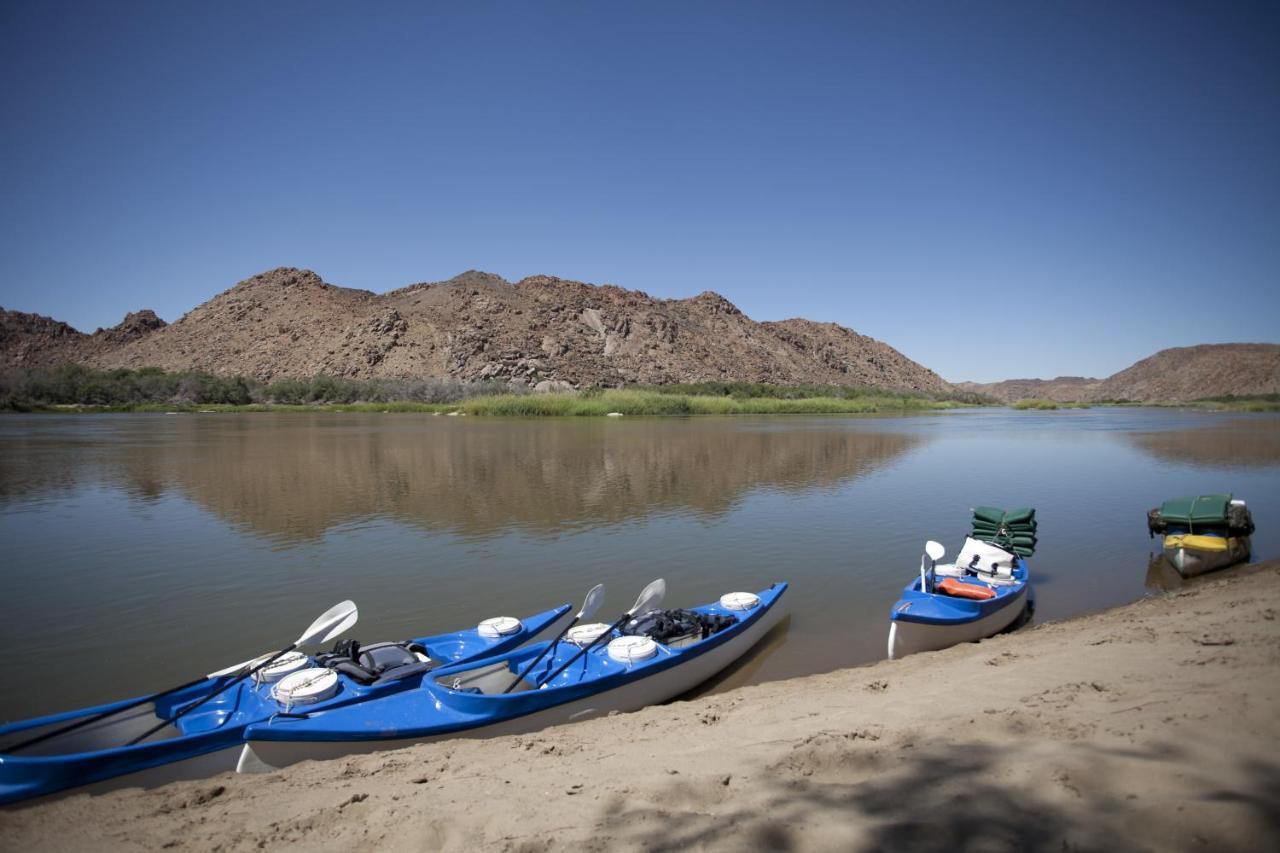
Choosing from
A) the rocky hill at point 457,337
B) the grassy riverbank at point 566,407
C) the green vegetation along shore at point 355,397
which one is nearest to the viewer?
the grassy riverbank at point 566,407

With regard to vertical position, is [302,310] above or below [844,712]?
above

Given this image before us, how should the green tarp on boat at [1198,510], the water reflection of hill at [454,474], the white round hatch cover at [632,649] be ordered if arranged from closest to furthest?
the white round hatch cover at [632,649] < the green tarp on boat at [1198,510] < the water reflection of hill at [454,474]

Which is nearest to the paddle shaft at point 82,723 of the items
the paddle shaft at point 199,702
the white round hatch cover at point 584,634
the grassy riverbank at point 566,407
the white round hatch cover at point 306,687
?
the paddle shaft at point 199,702

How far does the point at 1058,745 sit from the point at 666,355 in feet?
397

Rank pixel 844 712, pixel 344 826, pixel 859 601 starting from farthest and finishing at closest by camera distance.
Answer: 1. pixel 859 601
2. pixel 844 712
3. pixel 344 826

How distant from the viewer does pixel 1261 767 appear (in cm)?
333

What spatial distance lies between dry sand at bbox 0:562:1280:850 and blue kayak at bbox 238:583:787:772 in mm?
283

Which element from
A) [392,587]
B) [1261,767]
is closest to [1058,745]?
[1261,767]

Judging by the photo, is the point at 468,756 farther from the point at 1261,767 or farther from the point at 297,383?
the point at 297,383

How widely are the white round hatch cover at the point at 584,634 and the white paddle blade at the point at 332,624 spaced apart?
7.68 feet

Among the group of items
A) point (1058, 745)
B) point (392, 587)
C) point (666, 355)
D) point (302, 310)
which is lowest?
point (392, 587)

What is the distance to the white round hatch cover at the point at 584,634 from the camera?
7.34 metres

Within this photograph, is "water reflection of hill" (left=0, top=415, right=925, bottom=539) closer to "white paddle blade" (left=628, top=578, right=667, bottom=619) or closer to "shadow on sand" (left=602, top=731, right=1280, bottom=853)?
"white paddle blade" (left=628, top=578, right=667, bottom=619)

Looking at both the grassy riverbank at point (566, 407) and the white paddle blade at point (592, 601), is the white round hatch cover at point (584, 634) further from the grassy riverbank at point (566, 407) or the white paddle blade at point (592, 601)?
the grassy riverbank at point (566, 407)
